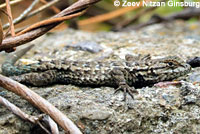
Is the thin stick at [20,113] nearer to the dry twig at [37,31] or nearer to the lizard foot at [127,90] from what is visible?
the dry twig at [37,31]

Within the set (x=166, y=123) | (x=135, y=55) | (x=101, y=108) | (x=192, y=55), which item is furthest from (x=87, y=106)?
(x=192, y=55)

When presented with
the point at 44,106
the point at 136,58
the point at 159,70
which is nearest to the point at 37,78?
the point at 44,106

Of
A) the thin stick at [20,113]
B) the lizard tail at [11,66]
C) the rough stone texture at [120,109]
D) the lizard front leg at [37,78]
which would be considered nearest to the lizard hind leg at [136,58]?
the rough stone texture at [120,109]

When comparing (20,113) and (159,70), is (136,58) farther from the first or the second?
(20,113)

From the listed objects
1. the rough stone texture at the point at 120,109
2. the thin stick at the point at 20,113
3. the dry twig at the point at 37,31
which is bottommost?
the rough stone texture at the point at 120,109

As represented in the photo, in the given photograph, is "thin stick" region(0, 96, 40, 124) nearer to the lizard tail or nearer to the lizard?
the lizard

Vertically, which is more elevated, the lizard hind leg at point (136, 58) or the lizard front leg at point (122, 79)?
the lizard hind leg at point (136, 58)

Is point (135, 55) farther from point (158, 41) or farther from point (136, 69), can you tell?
point (158, 41)

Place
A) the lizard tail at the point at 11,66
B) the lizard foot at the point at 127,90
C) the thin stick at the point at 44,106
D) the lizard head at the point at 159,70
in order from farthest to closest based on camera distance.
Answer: the lizard tail at the point at 11,66 < the lizard head at the point at 159,70 < the lizard foot at the point at 127,90 < the thin stick at the point at 44,106

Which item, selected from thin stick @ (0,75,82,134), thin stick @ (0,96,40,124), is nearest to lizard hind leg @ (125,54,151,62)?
thin stick @ (0,75,82,134)
